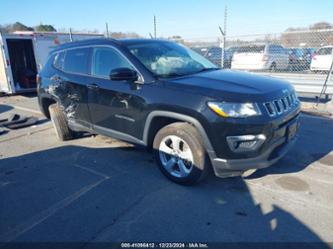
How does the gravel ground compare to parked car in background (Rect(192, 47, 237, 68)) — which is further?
parked car in background (Rect(192, 47, 237, 68))

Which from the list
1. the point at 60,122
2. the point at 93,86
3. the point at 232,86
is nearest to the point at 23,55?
Result: the point at 60,122

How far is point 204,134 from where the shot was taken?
10.2 feet

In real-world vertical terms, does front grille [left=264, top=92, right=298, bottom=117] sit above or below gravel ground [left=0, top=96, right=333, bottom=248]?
above

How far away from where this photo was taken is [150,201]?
3258 millimetres

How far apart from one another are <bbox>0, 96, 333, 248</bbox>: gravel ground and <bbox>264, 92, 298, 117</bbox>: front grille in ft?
3.24

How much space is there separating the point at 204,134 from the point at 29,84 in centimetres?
1022

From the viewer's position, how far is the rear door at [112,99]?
370cm

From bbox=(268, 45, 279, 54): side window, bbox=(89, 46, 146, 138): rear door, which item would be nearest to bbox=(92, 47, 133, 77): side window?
bbox=(89, 46, 146, 138): rear door

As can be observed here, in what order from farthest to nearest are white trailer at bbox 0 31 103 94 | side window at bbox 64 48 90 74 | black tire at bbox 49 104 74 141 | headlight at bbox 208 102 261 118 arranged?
white trailer at bbox 0 31 103 94, black tire at bbox 49 104 74 141, side window at bbox 64 48 90 74, headlight at bbox 208 102 261 118

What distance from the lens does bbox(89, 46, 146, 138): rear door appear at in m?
3.70

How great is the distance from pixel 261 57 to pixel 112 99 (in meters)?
8.19

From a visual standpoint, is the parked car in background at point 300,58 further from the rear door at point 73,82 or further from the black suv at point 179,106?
the rear door at point 73,82

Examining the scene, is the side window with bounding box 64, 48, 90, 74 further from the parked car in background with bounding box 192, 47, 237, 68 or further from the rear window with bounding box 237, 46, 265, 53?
the rear window with bounding box 237, 46, 265, 53

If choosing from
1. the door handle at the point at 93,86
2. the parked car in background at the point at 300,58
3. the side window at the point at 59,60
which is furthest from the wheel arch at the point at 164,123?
the parked car in background at the point at 300,58
